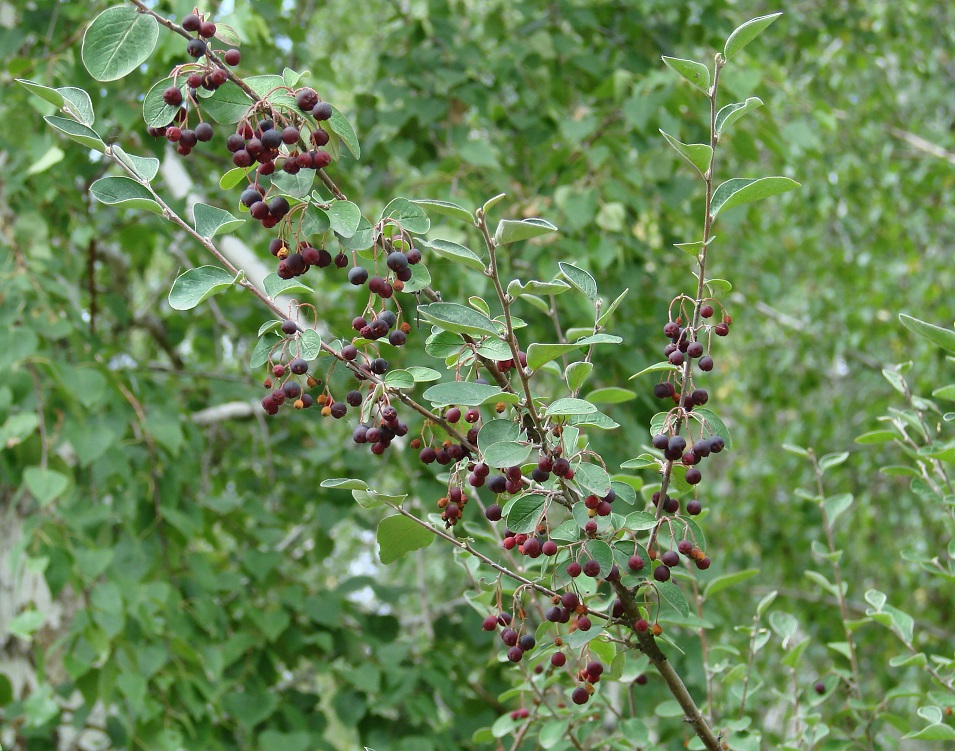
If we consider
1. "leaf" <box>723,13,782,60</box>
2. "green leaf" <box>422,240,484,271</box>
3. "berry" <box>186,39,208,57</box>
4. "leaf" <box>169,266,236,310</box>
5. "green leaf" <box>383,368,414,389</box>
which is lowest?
"green leaf" <box>383,368,414,389</box>

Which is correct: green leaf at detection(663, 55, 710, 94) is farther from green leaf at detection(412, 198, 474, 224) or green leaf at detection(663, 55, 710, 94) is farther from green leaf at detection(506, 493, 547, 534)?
green leaf at detection(506, 493, 547, 534)

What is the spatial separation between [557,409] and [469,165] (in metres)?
1.71

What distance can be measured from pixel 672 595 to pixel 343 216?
40cm

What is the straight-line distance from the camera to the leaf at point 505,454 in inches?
26.8

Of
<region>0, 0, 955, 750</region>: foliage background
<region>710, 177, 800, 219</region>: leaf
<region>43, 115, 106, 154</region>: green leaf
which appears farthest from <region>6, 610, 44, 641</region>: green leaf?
<region>710, 177, 800, 219</region>: leaf

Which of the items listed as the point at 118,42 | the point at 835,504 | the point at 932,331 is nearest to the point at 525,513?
the point at 932,331

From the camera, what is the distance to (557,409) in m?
0.71

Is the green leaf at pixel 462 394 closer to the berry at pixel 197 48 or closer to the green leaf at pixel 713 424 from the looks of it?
the green leaf at pixel 713 424

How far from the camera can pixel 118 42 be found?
75 cm

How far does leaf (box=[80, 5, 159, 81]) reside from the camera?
74 centimetres

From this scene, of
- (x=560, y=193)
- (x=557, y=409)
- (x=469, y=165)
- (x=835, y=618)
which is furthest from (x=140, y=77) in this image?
(x=835, y=618)

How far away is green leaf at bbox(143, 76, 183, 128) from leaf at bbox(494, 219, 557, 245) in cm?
29

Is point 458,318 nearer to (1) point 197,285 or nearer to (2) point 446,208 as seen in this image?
(2) point 446,208

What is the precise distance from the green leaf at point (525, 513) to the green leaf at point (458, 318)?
0.42 ft
